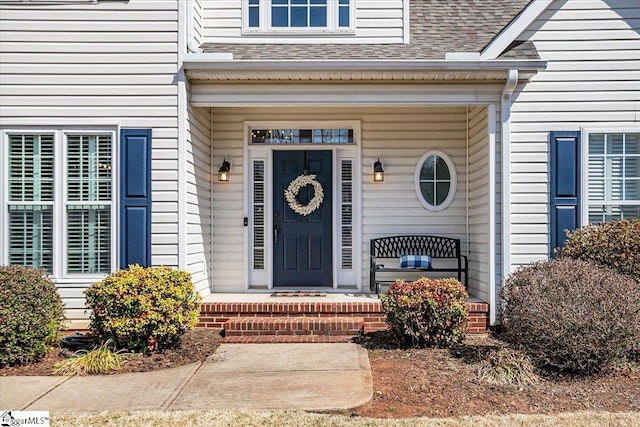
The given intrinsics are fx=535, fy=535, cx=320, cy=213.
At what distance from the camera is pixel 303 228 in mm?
7793

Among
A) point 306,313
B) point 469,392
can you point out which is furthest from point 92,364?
point 469,392

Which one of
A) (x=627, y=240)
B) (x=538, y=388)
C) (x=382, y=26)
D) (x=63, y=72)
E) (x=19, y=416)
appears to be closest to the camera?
(x=19, y=416)

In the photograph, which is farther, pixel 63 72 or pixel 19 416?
pixel 63 72

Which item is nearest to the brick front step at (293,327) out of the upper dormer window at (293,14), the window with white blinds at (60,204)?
the window with white blinds at (60,204)

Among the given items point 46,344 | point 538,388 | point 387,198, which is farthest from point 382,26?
point 46,344

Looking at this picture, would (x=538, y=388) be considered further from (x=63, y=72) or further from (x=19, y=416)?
(x=63, y=72)

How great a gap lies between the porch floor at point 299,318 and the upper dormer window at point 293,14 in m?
3.83

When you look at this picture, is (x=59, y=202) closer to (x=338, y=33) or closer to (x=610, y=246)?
(x=338, y=33)

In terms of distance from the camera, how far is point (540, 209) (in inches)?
259

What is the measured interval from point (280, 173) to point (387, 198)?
5.23 ft

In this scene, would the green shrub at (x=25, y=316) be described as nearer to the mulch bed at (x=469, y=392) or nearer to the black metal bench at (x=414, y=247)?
the mulch bed at (x=469, y=392)

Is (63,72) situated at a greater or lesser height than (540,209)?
greater

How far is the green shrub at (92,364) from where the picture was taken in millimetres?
5059

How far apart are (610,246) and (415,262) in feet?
7.72
